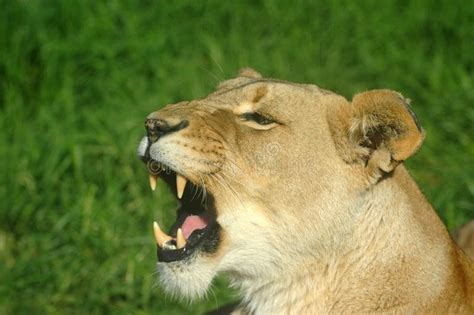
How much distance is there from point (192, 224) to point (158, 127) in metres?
0.31

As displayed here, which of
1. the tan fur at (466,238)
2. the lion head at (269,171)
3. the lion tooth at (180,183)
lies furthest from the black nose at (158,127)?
the tan fur at (466,238)

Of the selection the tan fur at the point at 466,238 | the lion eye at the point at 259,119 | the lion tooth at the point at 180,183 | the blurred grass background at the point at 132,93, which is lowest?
the blurred grass background at the point at 132,93

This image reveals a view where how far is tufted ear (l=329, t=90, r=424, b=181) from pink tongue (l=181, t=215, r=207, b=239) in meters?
0.44

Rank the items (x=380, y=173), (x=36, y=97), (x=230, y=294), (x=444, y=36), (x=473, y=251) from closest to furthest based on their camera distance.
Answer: (x=380, y=173) < (x=473, y=251) < (x=230, y=294) < (x=36, y=97) < (x=444, y=36)

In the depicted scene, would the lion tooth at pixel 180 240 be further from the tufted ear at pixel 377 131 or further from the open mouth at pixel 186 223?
the tufted ear at pixel 377 131

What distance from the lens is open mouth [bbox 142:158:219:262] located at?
10.3 feet

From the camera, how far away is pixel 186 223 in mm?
3270

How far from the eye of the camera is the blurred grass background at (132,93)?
15.2 feet

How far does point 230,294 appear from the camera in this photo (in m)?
4.45

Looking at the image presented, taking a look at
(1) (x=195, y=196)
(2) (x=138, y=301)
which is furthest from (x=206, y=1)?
(1) (x=195, y=196)

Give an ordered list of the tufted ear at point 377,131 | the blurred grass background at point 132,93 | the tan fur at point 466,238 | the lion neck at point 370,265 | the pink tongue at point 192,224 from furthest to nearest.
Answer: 1. the blurred grass background at point 132,93
2. the tan fur at point 466,238
3. the pink tongue at point 192,224
4. the lion neck at point 370,265
5. the tufted ear at point 377,131

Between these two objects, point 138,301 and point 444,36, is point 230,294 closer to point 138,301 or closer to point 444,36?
point 138,301

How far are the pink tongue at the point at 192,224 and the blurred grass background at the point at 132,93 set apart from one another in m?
1.25

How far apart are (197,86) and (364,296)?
2.76 metres
